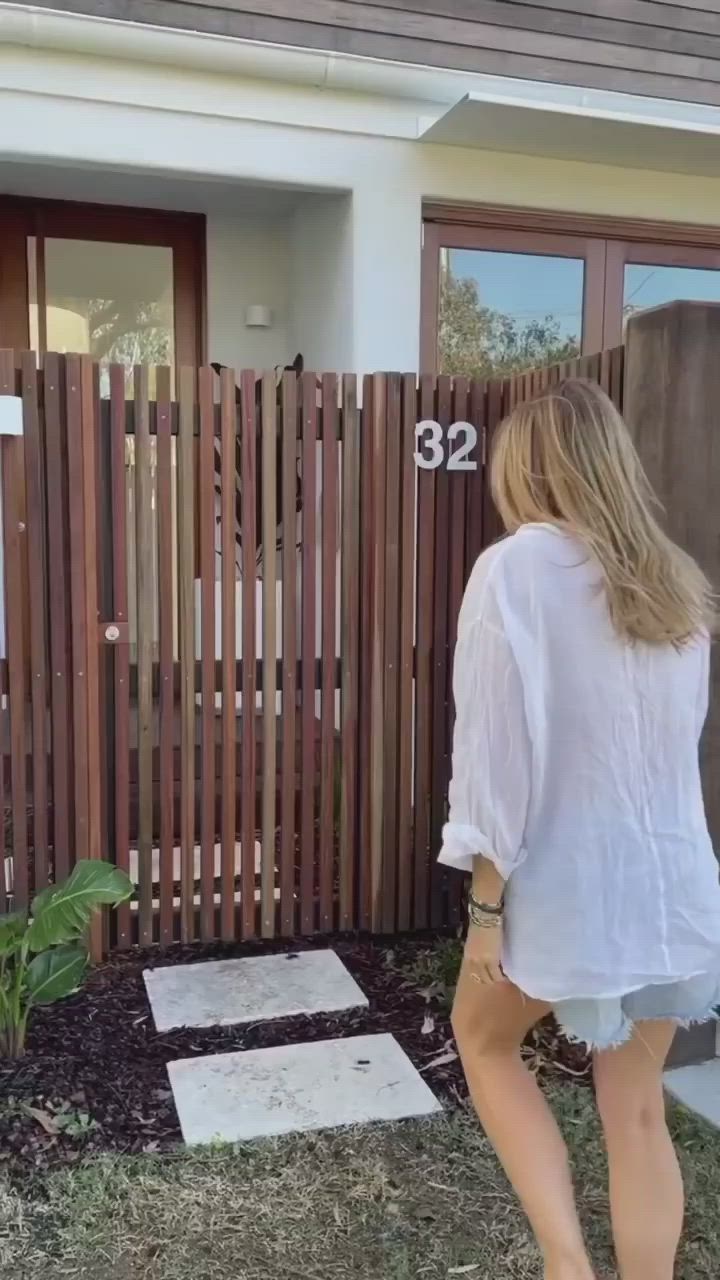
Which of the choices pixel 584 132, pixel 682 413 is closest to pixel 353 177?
pixel 584 132

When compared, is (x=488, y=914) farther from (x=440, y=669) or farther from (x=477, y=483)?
(x=477, y=483)

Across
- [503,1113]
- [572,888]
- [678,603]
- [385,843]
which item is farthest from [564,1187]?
[385,843]

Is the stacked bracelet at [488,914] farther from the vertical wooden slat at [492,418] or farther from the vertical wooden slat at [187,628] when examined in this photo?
the vertical wooden slat at [492,418]

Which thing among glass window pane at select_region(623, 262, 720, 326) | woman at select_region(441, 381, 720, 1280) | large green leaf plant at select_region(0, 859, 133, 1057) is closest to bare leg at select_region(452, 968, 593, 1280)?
woman at select_region(441, 381, 720, 1280)

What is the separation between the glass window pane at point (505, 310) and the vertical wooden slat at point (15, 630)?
9.97 feet

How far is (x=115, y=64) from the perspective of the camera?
5191 mm

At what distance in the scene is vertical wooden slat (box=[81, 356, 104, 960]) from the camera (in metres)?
3.70

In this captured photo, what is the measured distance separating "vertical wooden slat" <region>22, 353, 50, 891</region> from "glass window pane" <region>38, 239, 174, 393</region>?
2958mm

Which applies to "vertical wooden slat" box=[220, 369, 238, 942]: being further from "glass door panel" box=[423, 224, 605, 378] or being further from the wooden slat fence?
"glass door panel" box=[423, 224, 605, 378]

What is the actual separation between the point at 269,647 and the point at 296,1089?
5.21 ft

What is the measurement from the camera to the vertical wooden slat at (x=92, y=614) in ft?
12.1

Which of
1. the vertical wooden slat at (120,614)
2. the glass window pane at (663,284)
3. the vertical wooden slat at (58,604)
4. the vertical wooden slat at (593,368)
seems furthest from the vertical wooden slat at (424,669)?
the glass window pane at (663,284)

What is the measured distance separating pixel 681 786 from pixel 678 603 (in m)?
0.33

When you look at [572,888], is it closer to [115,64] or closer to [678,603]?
[678,603]
